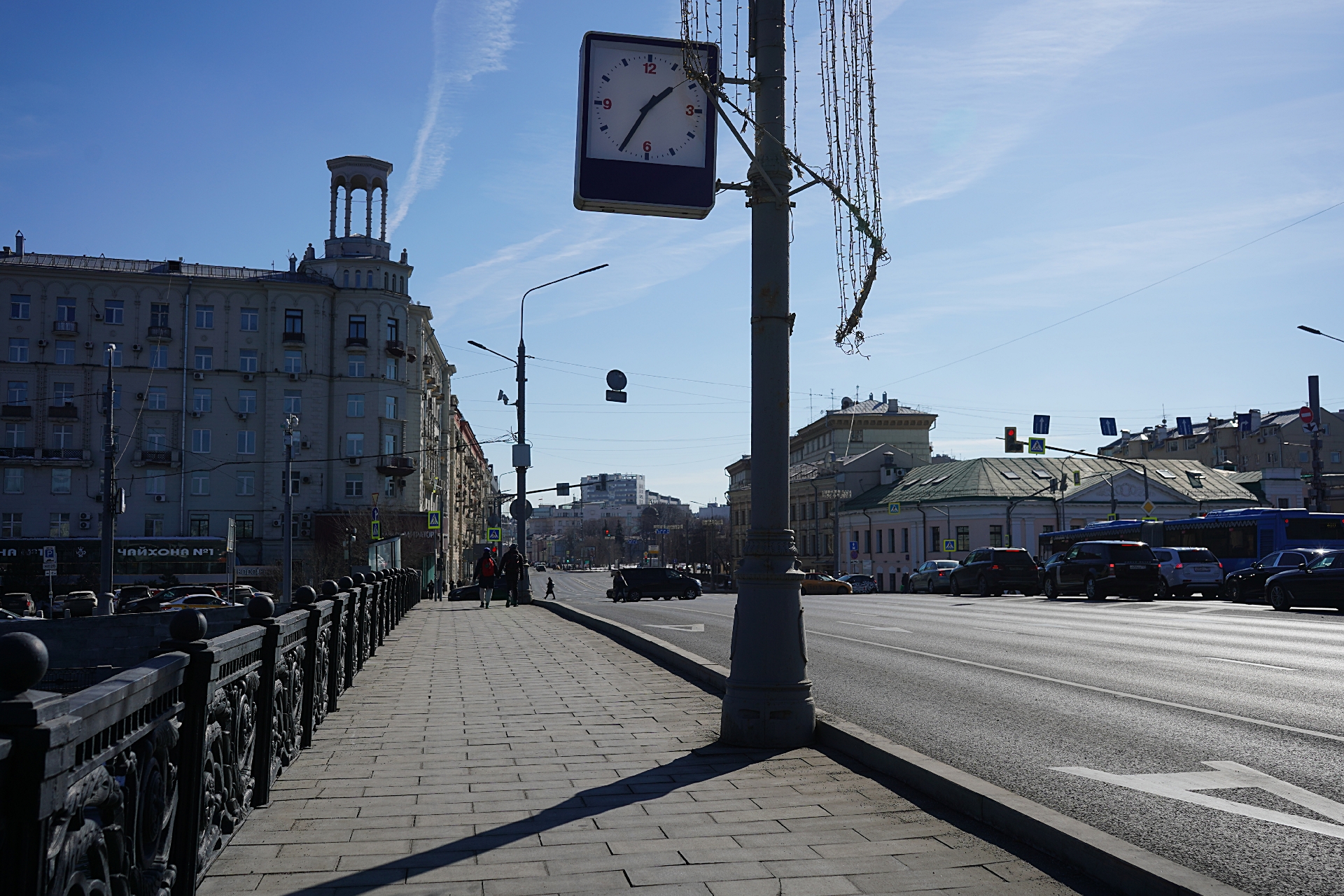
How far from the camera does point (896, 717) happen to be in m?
8.99

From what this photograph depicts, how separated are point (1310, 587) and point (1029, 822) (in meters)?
23.3

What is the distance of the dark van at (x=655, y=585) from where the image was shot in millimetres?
44688

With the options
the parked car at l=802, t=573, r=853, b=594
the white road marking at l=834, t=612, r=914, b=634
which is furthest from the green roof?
the white road marking at l=834, t=612, r=914, b=634

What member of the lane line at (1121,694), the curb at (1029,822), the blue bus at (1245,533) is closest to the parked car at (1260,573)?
the blue bus at (1245,533)

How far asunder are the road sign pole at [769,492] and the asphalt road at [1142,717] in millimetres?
1161

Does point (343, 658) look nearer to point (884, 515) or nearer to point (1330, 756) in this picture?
point (1330, 756)

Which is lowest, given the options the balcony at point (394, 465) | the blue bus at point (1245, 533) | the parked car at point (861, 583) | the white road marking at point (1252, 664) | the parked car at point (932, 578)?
the parked car at point (861, 583)

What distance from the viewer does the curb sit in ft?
12.9

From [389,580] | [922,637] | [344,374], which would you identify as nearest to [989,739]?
[922,637]

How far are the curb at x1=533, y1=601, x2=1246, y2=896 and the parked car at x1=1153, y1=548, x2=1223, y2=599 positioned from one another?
3102cm

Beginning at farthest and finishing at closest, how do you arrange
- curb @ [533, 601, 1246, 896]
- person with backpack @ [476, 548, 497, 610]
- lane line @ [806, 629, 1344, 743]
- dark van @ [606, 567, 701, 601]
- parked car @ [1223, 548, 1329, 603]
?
dark van @ [606, 567, 701, 601] → person with backpack @ [476, 548, 497, 610] → parked car @ [1223, 548, 1329, 603] → lane line @ [806, 629, 1344, 743] → curb @ [533, 601, 1246, 896]

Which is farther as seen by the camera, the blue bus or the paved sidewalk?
the blue bus

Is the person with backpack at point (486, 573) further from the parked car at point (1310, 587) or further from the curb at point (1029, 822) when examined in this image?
the curb at point (1029, 822)

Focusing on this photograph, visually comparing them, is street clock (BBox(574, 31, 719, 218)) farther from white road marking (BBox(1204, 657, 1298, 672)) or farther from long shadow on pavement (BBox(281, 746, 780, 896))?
white road marking (BBox(1204, 657, 1298, 672))
